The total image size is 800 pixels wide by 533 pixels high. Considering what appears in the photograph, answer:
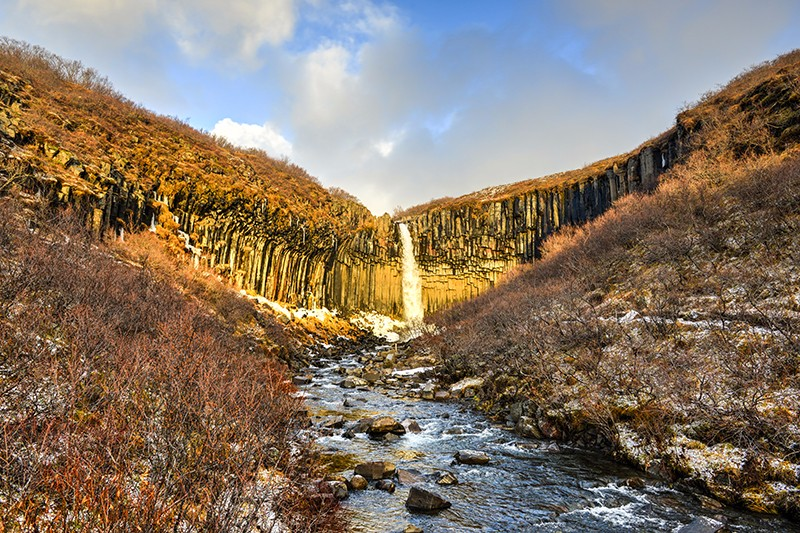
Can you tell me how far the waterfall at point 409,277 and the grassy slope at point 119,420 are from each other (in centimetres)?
3906

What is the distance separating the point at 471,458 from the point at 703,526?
4.24 metres

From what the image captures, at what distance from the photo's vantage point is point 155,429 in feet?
17.4

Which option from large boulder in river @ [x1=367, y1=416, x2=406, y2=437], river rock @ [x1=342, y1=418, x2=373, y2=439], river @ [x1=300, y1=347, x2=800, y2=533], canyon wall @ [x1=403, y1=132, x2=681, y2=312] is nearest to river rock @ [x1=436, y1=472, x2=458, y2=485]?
river @ [x1=300, y1=347, x2=800, y2=533]

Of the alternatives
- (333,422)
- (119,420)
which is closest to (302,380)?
(333,422)

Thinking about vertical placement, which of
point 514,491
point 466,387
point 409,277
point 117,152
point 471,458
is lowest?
point 514,491

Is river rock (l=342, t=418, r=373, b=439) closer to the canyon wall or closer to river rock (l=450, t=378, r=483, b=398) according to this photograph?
river rock (l=450, t=378, r=483, b=398)

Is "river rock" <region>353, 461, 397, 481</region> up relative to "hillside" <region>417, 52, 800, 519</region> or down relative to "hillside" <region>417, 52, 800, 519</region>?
down

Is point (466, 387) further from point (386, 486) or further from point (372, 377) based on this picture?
point (386, 486)

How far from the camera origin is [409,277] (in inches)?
2019

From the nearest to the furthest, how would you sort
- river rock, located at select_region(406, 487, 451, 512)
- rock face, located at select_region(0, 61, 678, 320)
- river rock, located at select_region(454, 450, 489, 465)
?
river rock, located at select_region(406, 487, 451, 512) < river rock, located at select_region(454, 450, 489, 465) < rock face, located at select_region(0, 61, 678, 320)

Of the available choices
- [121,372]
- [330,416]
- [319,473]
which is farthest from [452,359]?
[121,372]

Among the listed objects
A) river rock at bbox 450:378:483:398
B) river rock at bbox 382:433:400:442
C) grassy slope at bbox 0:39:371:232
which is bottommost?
river rock at bbox 382:433:400:442

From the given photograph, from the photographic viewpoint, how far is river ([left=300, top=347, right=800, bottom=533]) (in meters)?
5.92

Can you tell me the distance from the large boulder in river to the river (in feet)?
0.86
